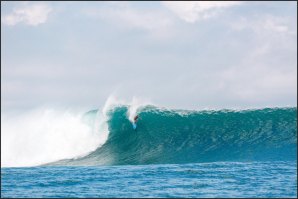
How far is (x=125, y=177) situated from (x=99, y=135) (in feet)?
34.7

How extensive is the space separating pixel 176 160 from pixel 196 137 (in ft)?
10.4

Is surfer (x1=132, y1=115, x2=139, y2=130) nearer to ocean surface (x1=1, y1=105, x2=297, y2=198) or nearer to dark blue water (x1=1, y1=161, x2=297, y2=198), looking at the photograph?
ocean surface (x1=1, y1=105, x2=297, y2=198)

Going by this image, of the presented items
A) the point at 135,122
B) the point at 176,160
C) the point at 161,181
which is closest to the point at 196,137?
the point at 176,160

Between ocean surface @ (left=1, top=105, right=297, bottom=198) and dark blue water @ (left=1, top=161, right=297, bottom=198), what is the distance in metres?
0.03

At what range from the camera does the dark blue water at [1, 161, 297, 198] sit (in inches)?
576

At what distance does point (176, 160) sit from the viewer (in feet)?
74.7

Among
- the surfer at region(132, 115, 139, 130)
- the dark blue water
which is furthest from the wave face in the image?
the dark blue water

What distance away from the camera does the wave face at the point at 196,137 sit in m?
23.1

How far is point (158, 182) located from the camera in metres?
16.3

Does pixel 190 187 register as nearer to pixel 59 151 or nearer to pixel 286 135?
pixel 286 135

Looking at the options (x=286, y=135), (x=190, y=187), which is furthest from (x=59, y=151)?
(x=190, y=187)

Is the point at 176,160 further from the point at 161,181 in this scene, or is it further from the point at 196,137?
the point at 161,181

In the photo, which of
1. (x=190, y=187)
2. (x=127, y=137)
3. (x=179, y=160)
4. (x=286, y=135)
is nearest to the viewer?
(x=190, y=187)

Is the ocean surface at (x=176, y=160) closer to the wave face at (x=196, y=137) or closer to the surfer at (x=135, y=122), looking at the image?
the wave face at (x=196, y=137)
